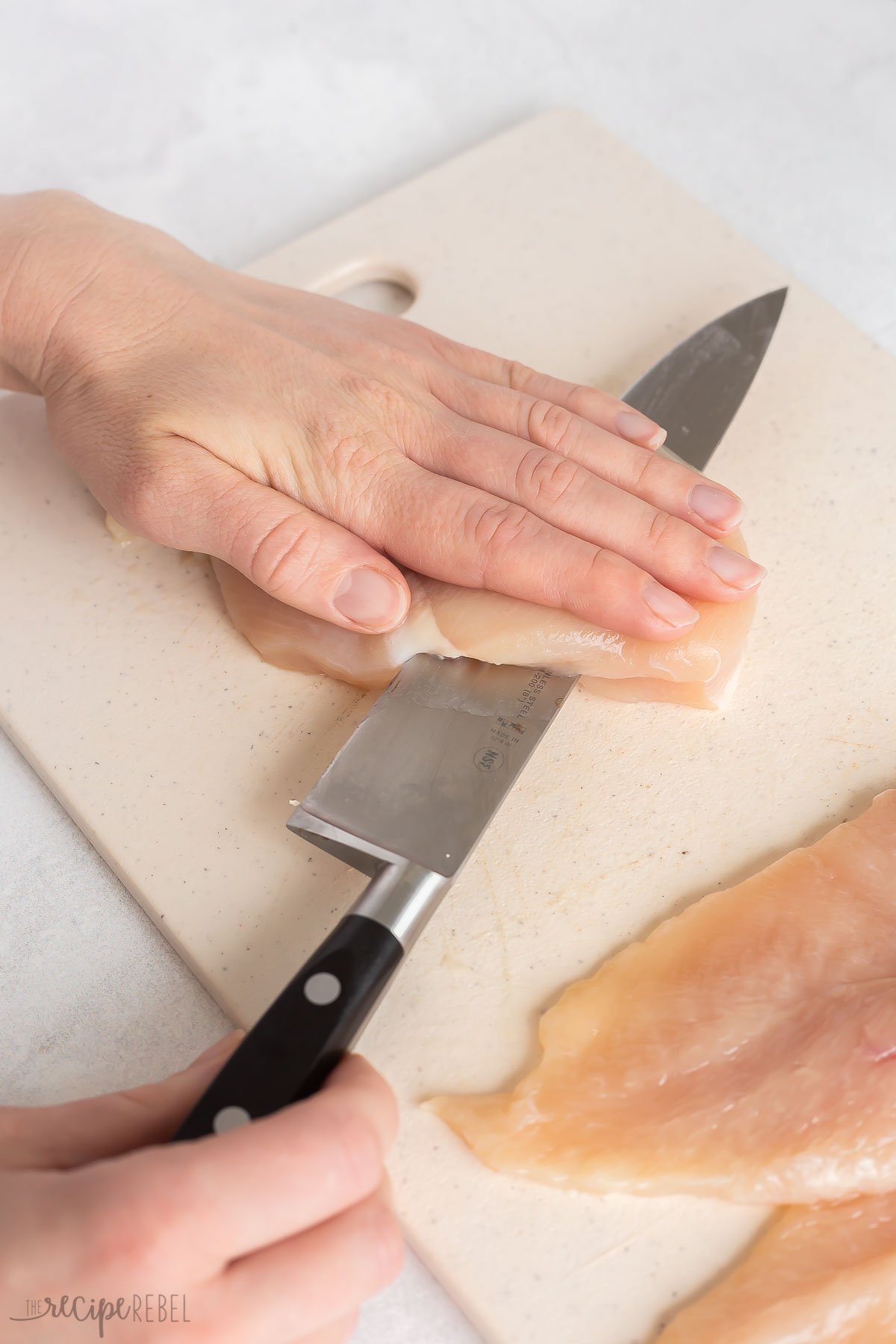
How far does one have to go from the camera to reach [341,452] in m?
1.35

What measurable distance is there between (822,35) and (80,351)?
6.60ft

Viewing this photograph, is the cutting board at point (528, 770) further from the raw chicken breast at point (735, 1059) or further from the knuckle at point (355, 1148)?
the knuckle at point (355, 1148)

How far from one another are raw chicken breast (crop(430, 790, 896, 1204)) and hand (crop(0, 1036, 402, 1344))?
0.24 meters

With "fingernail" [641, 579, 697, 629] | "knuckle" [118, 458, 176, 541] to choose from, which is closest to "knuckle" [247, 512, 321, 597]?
"knuckle" [118, 458, 176, 541]

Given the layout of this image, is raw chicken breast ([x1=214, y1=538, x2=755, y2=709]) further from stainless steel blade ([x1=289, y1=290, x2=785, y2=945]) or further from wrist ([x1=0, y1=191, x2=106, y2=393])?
wrist ([x1=0, y1=191, x2=106, y2=393])

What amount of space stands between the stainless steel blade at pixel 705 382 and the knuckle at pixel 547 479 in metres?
0.22

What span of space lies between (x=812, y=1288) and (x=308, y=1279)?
47 centimetres

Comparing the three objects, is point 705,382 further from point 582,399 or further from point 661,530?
point 661,530

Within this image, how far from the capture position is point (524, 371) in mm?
1535

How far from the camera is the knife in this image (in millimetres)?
911

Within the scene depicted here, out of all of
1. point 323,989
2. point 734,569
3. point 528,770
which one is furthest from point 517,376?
point 323,989

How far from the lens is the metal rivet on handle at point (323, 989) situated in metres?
0.96

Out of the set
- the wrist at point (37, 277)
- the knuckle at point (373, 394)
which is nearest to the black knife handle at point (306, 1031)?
the knuckle at point (373, 394)

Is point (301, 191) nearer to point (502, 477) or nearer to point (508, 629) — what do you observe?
point (502, 477)
